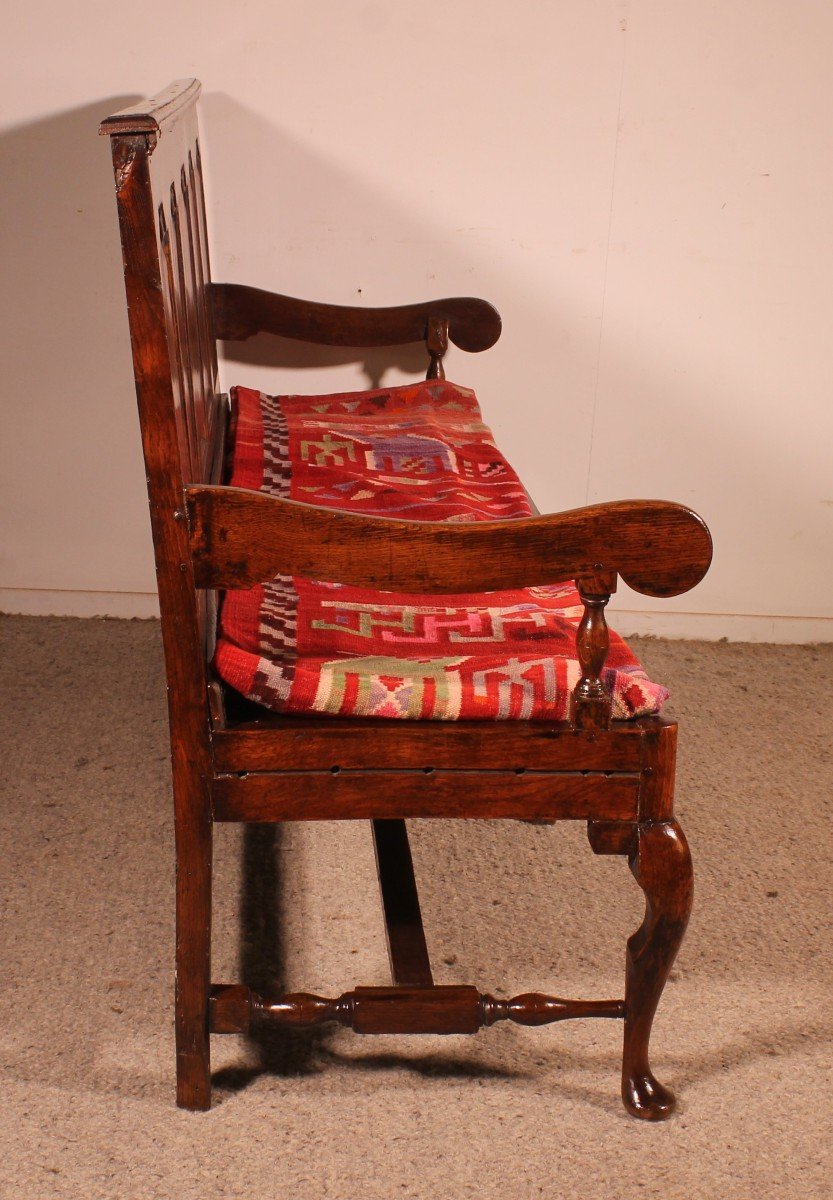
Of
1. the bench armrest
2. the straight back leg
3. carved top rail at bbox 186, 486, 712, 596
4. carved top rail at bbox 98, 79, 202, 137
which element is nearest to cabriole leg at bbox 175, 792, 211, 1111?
the straight back leg

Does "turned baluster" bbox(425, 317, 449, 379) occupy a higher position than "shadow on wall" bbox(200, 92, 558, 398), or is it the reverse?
"shadow on wall" bbox(200, 92, 558, 398)

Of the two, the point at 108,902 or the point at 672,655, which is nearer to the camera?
the point at 108,902

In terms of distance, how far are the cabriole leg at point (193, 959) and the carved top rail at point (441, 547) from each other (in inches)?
11.1

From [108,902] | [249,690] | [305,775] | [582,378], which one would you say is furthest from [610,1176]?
[582,378]

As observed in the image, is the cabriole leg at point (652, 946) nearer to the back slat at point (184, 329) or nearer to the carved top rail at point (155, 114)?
the back slat at point (184, 329)

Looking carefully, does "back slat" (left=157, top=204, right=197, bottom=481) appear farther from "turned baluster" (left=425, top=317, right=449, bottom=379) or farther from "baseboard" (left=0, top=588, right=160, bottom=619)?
"baseboard" (left=0, top=588, right=160, bottom=619)

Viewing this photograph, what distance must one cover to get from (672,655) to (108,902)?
137 cm

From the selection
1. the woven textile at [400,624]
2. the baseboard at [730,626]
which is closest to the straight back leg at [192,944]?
the woven textile at [400,624]

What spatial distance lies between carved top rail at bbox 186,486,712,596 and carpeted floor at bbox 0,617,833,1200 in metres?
0.64

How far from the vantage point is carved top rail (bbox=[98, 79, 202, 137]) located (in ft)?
3.15

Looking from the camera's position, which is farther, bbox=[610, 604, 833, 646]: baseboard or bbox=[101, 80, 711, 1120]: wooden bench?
bbox=[610, 604, 833, 646]: baseboard

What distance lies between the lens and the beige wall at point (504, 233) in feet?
7.16

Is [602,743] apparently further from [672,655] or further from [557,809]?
[672,655]

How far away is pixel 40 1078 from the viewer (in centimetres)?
137
